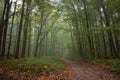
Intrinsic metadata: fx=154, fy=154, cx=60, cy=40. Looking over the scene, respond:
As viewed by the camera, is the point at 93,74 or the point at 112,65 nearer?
the point at 93,74

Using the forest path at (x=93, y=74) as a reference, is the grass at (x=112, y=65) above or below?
above

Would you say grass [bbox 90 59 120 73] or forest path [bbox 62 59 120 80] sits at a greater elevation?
grass [bbox 90 59 120 73]

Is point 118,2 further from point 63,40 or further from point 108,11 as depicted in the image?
point 63,40

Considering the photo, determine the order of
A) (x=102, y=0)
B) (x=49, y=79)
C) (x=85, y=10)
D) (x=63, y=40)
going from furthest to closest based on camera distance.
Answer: (x=63, y=40) → (x=85, y=10) → (x=102, y=0) → (x=49, y=79)

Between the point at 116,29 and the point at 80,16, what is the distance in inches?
388

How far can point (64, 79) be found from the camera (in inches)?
405

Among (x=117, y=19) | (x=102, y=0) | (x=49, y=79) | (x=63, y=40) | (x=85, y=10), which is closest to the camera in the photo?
(x=49, y=79)

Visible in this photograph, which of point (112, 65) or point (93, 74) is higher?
point (112, 65)

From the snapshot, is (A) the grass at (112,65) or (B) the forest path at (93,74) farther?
(A) the grass at (112,65)

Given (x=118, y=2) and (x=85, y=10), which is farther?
(x=85, y=10)

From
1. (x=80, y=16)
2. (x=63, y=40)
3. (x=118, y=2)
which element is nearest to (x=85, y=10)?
(x=80, y=16)

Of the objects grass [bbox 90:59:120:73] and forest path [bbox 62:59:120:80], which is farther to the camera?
grass [bbox 90:59:120:73]

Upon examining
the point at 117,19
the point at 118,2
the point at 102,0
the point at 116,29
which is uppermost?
the point at 102,0

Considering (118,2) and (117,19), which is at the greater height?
(118,2)
